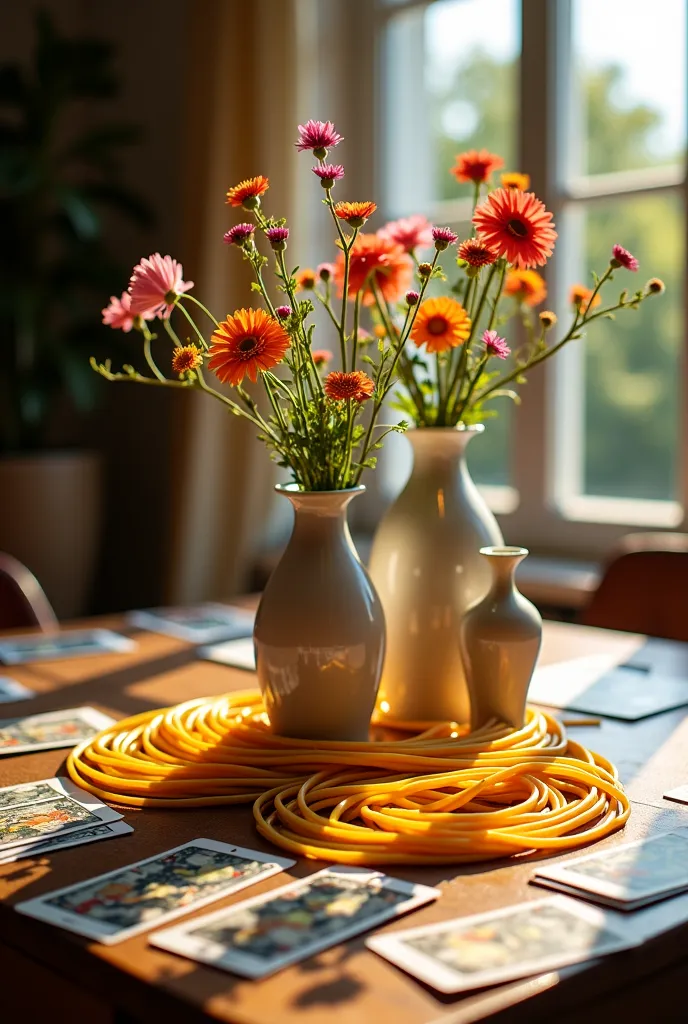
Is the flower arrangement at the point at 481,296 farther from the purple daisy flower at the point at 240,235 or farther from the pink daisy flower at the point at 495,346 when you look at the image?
the purple daisy flower at the point at 240,235

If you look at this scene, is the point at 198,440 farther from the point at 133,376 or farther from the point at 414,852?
the point at 414,852

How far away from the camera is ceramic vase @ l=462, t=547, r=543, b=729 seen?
3.77 feet

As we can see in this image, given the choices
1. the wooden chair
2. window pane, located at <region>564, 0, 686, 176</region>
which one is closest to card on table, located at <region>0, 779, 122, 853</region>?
the wooden chair

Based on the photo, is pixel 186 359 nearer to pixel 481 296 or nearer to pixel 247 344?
pixel 247 344

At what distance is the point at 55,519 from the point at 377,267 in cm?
240

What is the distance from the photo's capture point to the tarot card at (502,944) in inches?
28.0

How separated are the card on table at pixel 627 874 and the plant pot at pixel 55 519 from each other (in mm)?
2740

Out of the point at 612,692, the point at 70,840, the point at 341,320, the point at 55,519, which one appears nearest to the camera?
the point at 70,840

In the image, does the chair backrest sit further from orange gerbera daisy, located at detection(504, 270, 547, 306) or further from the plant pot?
the plant pot

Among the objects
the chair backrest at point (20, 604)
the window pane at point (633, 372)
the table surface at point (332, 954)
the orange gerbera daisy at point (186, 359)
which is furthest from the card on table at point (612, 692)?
the window pane at point (633, 372)

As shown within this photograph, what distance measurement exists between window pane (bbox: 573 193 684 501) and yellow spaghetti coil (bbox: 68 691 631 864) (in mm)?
1904

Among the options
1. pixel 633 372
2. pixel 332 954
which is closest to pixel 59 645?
pixel 332 954

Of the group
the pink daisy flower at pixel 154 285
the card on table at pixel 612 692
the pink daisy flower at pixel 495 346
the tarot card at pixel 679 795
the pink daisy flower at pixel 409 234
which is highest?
the pink daisy flower at pixel 409 234

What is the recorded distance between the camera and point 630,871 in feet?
2.84
